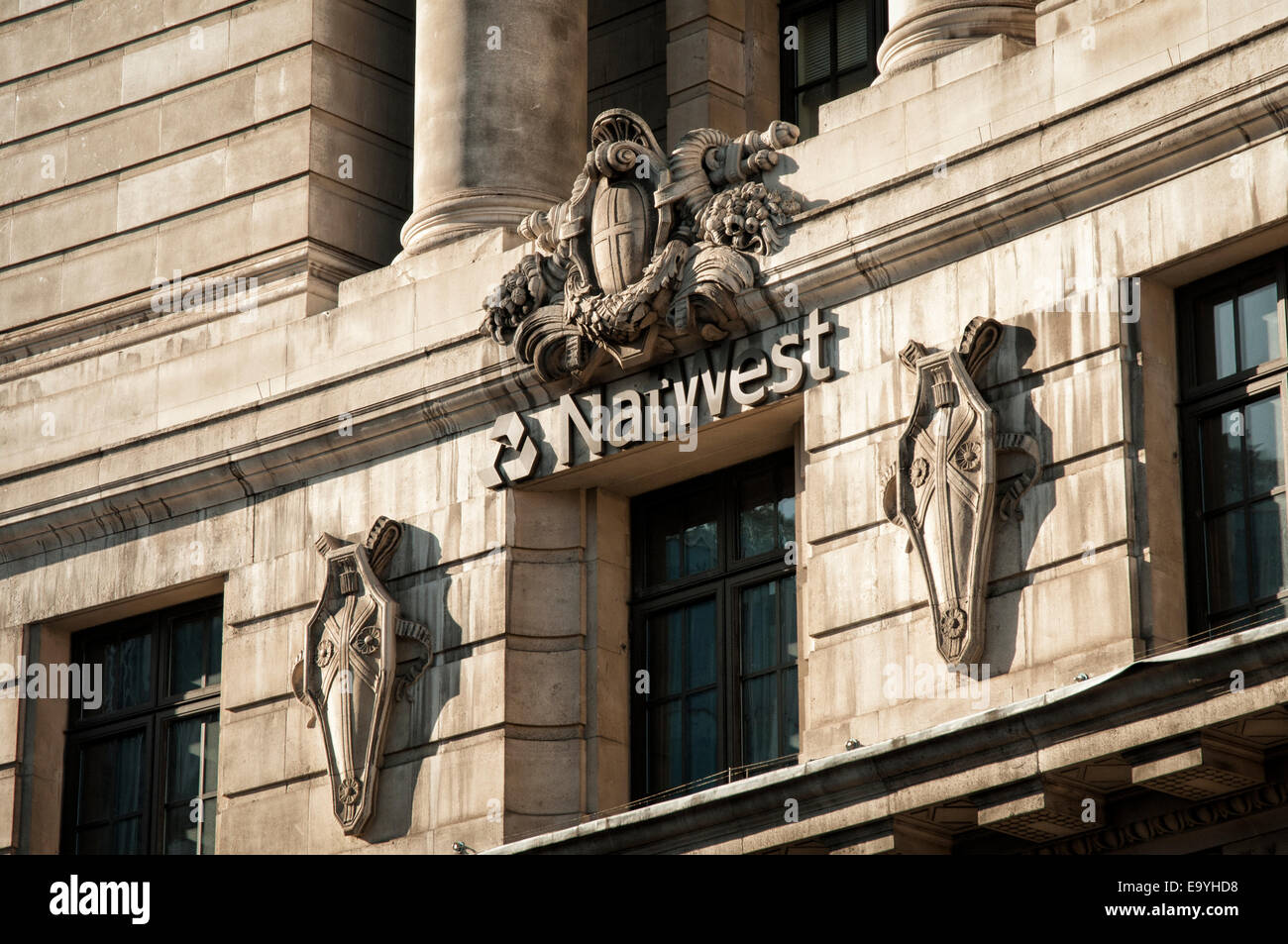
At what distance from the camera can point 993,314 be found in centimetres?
2712

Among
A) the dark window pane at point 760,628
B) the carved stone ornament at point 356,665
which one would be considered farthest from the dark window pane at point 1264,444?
the carved stone ornament at point 356,665

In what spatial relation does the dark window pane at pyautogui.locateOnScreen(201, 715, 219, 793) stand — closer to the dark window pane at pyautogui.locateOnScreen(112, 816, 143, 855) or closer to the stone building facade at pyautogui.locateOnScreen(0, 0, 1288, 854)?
the stone building facade at pyautogui.locateOnScreen(0, 0, 1288, 854)

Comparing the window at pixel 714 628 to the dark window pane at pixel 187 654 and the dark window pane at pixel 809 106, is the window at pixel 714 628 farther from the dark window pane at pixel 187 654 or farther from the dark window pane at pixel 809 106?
the dark window pane at pixel 809 106

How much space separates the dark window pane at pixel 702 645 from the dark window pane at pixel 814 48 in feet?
27.4

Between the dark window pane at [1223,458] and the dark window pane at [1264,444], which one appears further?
the dark window pane at [1223,458]

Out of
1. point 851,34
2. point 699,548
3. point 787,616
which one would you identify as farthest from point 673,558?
point 851,34

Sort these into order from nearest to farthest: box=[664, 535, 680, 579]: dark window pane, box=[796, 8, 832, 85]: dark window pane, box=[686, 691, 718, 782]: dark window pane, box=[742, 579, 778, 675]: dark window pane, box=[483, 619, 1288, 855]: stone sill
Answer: box=[483, 619, 1288, 855]: stone sill, box=[742, 579, 778, 675]: dark window pane, box=[686, 691, 718, 782]: dark window pane, box=[664, 535, 680, 579]: dark window pane, box=[796, 8, 832, 85]: dark window pane

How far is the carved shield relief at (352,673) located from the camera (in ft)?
101

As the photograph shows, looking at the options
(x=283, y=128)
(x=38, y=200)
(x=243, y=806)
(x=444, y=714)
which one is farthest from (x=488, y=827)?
(x=38, y=200)

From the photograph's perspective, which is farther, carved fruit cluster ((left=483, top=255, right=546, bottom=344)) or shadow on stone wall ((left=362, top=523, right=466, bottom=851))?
carved fruit cluster ((left=483, top=255, right=546, bottom=344))

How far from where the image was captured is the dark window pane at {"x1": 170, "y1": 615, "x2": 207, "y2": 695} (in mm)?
33750

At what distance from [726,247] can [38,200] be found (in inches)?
487

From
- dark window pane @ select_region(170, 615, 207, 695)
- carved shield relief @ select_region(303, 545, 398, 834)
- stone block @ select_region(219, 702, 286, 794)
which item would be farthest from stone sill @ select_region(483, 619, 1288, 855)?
dark window pane @ select_region(170, 615, 207, 695)

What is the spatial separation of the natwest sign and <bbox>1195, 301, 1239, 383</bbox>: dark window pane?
374 cm
